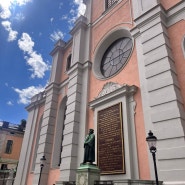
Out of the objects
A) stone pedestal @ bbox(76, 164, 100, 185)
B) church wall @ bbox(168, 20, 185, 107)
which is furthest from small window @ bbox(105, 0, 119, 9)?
stone pedestal @ bbox(76, 164, 100, 185)

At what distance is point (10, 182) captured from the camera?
64.7 ft

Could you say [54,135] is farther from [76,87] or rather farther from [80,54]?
[80,54]

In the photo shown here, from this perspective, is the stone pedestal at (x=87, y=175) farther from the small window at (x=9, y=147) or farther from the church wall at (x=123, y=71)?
the small window at (x=9, y=147)

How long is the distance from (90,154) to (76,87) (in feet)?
19.2

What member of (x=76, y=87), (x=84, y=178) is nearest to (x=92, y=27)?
(x=76, y=87)

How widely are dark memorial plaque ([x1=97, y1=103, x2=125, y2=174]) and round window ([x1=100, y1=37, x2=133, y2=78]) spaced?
8.84 feet

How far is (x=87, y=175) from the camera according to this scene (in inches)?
308

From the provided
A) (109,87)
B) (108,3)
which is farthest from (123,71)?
(108,3)

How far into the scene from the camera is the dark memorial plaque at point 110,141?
30.5 ft

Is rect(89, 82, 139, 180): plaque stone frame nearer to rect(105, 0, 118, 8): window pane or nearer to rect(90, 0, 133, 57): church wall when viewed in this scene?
rect(90, 0, 133, 57): church wall

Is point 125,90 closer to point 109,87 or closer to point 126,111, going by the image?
point 126,111

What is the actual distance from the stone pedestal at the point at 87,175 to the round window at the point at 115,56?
5.79 m

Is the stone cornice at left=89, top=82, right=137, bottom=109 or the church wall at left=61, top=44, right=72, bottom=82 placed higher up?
A: the church wall at left=61, top=44, right=72, bottom=82

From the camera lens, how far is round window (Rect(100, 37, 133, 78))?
12188mm
